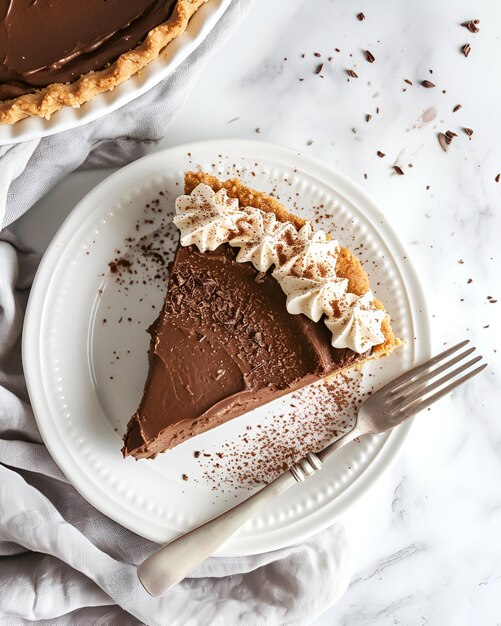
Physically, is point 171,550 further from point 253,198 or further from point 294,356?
point 253,198

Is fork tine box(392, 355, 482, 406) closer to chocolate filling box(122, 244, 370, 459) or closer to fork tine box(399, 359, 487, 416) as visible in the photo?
fork tine box(399, 359, 487, 416)

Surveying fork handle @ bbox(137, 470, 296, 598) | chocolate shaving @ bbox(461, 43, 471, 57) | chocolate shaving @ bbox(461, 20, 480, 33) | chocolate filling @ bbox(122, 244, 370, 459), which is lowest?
fork handle @ bbox(137, 470, 296, 598)

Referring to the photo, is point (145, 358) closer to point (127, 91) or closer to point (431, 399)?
point (127, 91)

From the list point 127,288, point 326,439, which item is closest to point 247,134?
point 127,288

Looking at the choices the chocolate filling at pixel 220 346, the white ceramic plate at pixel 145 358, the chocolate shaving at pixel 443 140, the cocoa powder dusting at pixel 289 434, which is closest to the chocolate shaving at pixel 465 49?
the chocolate shaving at pixel 443 140

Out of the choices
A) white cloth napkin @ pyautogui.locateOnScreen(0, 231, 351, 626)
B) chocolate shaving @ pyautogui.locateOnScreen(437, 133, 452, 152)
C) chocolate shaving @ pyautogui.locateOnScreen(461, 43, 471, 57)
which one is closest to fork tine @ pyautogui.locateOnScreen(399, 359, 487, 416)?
white cloth napkin @ pyautogui.locateOnScreen(0, 231, 351, 626)

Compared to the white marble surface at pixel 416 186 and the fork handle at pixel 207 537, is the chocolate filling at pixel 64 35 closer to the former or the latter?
the white marble surface at pixel 416 186

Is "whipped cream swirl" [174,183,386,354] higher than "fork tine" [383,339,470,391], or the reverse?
"whipped cream swirl" [174,183,386,354]
